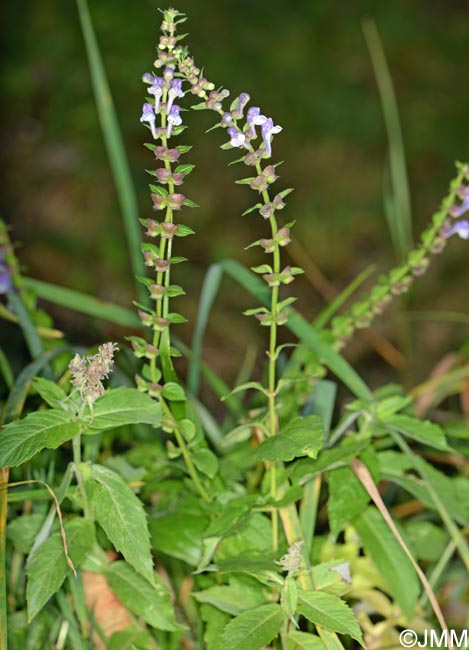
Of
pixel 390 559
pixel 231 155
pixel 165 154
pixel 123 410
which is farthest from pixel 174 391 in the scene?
pixel 231 155

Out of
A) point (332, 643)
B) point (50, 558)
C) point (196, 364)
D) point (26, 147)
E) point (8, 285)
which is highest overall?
point (26, 147)

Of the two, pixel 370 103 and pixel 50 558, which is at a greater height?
pixel 370 103

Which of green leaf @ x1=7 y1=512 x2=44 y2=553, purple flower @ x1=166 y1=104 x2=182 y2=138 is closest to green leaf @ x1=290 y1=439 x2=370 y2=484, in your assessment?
green leaf @ x1=7 y1=512 x2=44 y2=553

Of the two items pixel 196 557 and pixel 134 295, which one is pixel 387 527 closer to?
pixel 196 557

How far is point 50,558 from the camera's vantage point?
3.40 feet

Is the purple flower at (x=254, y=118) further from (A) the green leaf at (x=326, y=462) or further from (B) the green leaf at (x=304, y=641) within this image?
(B) the green leaf at (x=304, y=641)

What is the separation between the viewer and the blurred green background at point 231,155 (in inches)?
112

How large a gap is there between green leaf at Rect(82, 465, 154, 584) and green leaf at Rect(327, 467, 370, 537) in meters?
0.26

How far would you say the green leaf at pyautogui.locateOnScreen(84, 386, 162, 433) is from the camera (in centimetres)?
102

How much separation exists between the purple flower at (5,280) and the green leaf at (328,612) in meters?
0.63

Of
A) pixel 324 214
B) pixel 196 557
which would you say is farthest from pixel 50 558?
pixel 324 214

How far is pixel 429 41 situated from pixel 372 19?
0.78 feet

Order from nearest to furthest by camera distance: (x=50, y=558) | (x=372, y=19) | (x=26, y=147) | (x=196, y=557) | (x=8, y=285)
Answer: (x=50, y=558), (x=196, y=557), (x=8, y=285), (x=26, y=147), (x=372, y=19)

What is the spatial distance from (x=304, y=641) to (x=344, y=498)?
0.62ft
